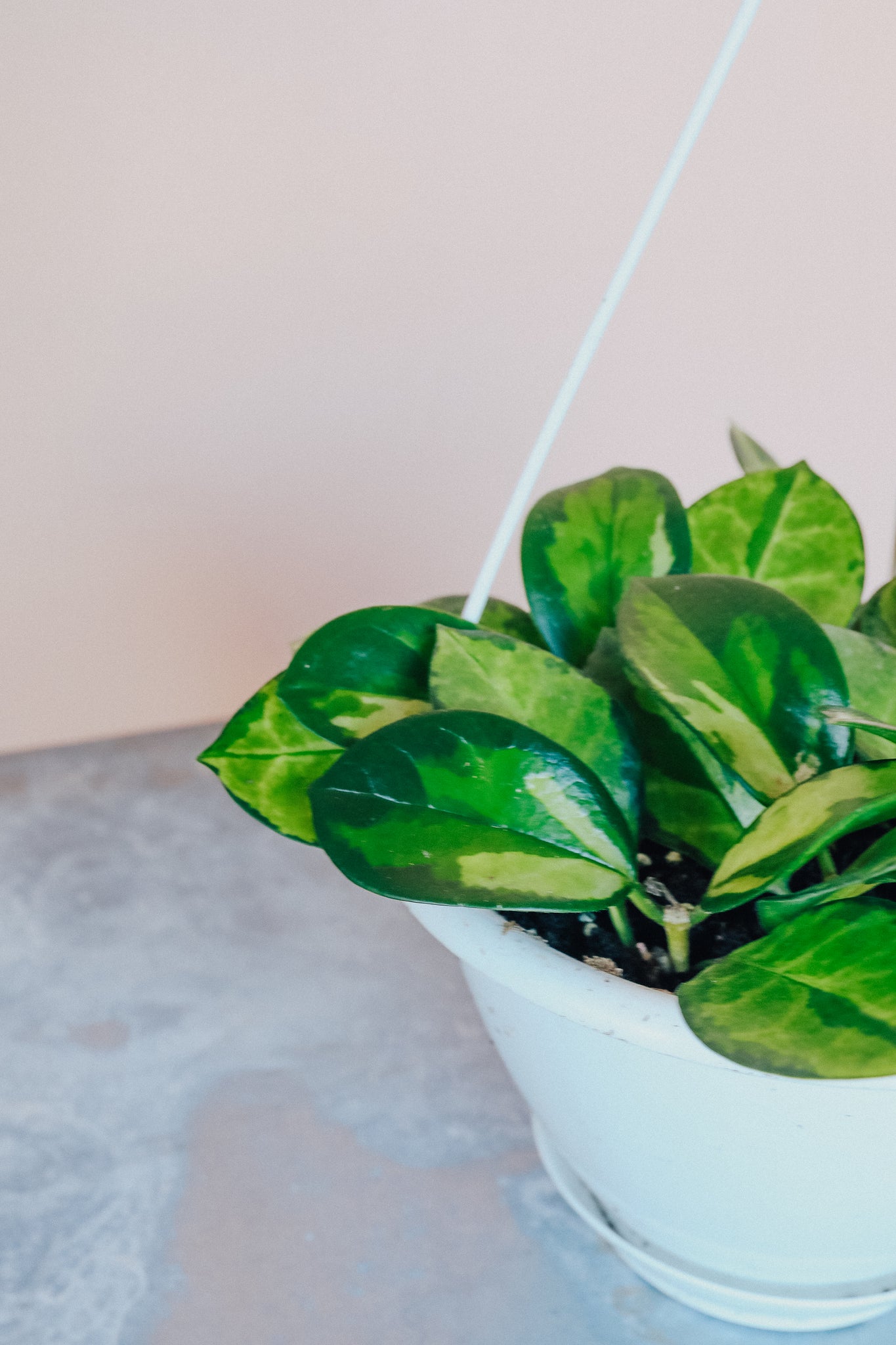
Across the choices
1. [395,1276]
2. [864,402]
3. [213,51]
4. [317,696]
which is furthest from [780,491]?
[864,402]

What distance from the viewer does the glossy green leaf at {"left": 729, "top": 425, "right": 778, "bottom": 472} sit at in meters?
0.67

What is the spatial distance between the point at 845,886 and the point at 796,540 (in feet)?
0.73

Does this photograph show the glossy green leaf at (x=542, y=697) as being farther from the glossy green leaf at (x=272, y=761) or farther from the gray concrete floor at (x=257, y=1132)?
the gray concrete floor at (x=257, y=1132)

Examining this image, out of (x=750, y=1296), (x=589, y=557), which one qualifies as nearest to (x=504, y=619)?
(x=589, y=557)

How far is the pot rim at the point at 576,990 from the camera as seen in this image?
449 mm

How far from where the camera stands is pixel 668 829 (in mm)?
523

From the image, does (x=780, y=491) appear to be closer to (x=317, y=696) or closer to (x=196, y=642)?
(x=317, y=696)

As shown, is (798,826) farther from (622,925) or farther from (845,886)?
(622,925)

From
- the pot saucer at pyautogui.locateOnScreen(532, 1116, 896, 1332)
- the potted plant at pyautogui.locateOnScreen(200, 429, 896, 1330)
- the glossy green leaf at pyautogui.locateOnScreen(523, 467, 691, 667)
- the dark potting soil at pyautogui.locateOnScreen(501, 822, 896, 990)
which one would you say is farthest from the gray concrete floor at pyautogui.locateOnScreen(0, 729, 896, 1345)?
the glossy green leaf at pyautogui.locateOnScreen(523, 467, 691, 667)

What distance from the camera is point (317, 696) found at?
0.54m

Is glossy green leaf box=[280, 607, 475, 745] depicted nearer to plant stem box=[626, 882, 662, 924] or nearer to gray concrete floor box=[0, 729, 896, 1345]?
plant stem box=[626, 882, 662, 924]

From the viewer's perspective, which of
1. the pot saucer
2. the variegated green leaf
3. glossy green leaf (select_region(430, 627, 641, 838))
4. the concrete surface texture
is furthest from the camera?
the concrete surface texture

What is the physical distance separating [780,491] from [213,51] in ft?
2.51

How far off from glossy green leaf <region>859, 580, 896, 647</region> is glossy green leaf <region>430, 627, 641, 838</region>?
0.57 ft
